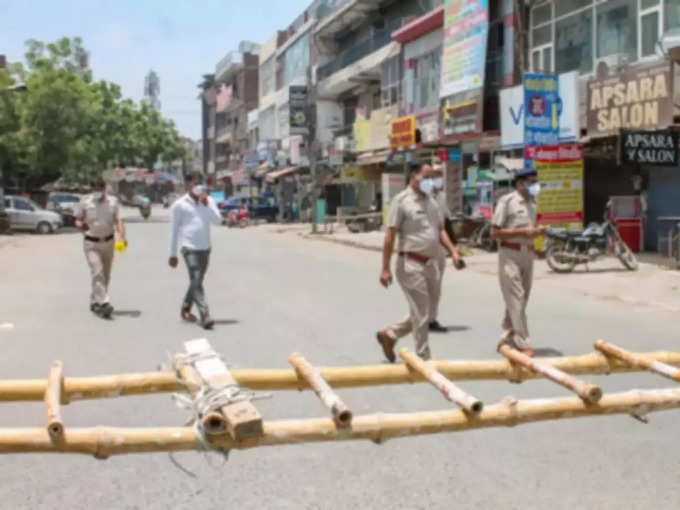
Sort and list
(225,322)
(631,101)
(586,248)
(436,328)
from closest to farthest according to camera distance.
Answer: (436,328), (225,322), (586,248), (631,101)

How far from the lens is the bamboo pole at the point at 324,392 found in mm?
2496

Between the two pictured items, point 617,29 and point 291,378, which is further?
point 617,29

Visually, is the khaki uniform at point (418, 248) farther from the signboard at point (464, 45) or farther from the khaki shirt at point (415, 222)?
the signboard at point (464, 45)

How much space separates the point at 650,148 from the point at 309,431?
16349mm

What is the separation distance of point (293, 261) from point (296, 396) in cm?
1419

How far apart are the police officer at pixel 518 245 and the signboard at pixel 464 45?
56.5 feet

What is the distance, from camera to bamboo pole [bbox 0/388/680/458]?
2.45m

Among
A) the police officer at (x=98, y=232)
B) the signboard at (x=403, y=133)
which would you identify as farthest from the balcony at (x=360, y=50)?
the police officer at (x=98, y=232)

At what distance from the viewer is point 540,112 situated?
62.1ft

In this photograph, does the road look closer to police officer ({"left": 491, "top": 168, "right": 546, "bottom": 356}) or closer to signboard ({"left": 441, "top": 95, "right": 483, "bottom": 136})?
police officer ({"left": 491, "top": 168, "right": 546, "bottom": 356})

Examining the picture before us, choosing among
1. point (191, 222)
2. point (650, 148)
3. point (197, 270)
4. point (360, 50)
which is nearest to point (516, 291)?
point (197, 270)

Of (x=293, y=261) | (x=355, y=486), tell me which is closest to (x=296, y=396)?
(x=355, y=486)

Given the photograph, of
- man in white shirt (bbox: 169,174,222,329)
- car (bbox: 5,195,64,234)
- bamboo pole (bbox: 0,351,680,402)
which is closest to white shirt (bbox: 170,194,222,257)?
man in white shirt (bbox: 169,174,222,329)

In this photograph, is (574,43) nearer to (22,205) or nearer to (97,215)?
(97,215)
